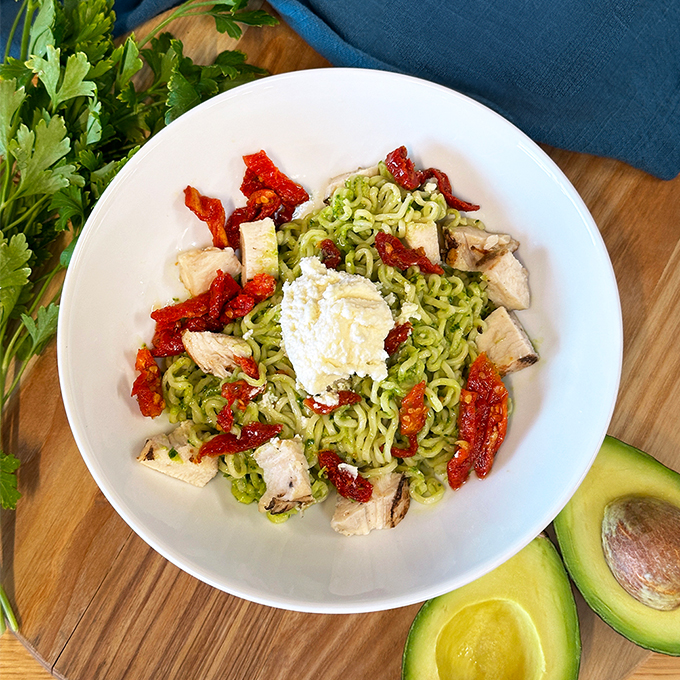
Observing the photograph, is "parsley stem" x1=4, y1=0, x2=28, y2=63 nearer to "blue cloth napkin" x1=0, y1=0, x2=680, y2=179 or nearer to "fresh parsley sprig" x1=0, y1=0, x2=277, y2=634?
"fresh parsley sprig" x1=0, y1=0, x2=277, y2=634

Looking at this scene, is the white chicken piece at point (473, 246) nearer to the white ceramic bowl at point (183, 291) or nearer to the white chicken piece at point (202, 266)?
the white ceramic bowl at point (183, 291)

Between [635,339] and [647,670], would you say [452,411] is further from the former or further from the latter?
[647,670]

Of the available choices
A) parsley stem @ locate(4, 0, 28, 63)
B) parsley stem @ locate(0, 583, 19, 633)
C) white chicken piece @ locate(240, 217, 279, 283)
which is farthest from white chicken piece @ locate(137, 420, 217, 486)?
parsley stem @ locate(4, 0, 28, 63)

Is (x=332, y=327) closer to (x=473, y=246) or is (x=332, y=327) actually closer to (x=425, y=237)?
(x=425, y=237)

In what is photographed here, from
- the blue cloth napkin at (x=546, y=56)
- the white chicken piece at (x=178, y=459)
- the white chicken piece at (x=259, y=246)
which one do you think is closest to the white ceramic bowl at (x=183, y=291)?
the white chicken piece at (x=178, y=459)

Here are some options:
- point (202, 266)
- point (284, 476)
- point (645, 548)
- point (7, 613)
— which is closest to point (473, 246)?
point (202, 266)

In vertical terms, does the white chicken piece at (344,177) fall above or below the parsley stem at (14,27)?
below
